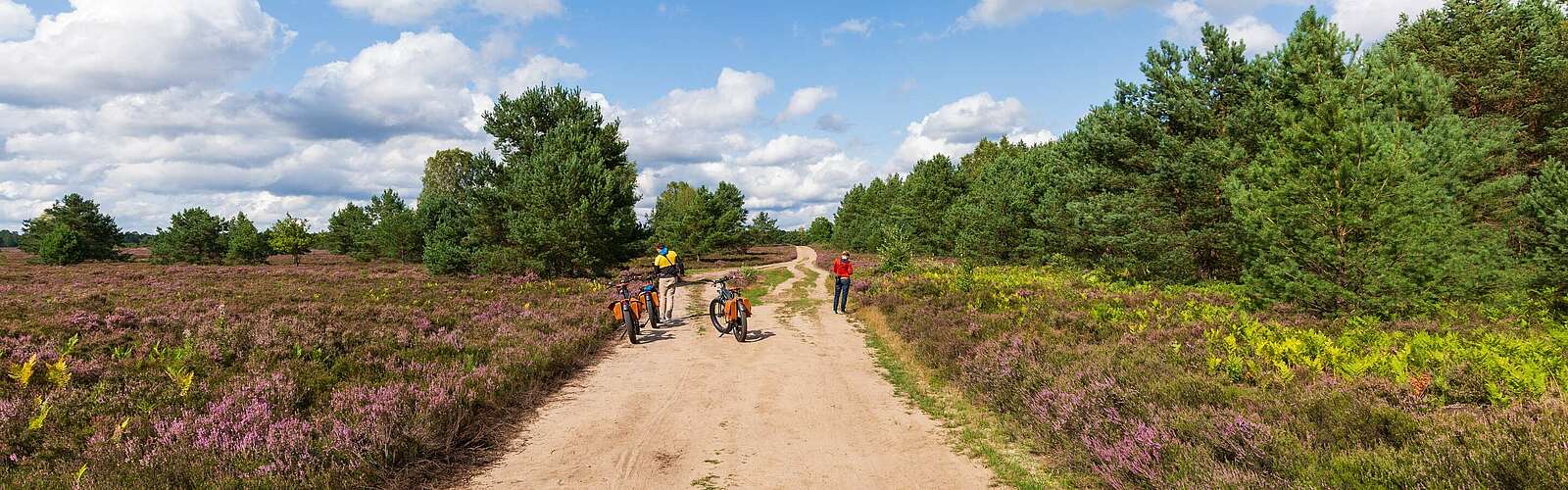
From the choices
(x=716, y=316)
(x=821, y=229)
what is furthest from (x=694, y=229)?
(x=821, y=229)

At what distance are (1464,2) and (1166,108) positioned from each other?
15.9m

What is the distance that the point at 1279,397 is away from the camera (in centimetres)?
562

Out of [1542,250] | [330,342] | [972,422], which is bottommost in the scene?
[972,422]

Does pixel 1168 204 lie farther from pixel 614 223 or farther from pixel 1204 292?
pixel 614 223

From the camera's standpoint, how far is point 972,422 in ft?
24.2

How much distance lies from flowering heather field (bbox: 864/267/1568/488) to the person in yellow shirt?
21.2ft

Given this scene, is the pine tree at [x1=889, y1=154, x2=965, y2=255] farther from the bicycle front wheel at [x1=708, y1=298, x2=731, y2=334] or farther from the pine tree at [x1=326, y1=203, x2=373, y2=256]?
the pine tree at [x1=326, y1=203, x2=373, y2=256]

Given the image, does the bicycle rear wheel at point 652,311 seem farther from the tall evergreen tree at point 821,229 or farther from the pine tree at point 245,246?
the tall evergreen tree at point 821,229

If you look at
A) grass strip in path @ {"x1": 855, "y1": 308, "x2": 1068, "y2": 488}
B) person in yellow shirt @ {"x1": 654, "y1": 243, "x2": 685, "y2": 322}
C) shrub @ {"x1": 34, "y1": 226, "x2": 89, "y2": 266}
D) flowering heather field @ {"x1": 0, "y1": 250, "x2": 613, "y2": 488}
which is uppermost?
shrub @ {"x1": 34, "y1": 226, "x2": 89, "y2": 266}

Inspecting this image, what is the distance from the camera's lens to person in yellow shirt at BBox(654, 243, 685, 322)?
14.2 meters

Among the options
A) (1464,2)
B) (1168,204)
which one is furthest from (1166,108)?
(1464,2)

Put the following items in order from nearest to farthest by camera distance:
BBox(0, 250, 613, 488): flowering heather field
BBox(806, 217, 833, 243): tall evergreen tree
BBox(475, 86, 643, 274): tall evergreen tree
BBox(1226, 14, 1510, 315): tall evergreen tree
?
BBox(0, 250, 613, 488): flowering heather field, BBox(1226, 14, 1510, 315): tall evergreen tree, BBox(475, 86, 643, 274): tall evergreen tree, BBox(806, 217, 833, 243): tall evergreen tree

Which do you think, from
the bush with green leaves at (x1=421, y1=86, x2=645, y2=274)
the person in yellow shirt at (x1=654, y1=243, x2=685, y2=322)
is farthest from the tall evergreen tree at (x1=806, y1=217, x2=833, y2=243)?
the person in yellow shirt at (x1=654, y1=243, x2=685, y2=322)

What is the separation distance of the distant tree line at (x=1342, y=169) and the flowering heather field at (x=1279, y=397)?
1214 mm
